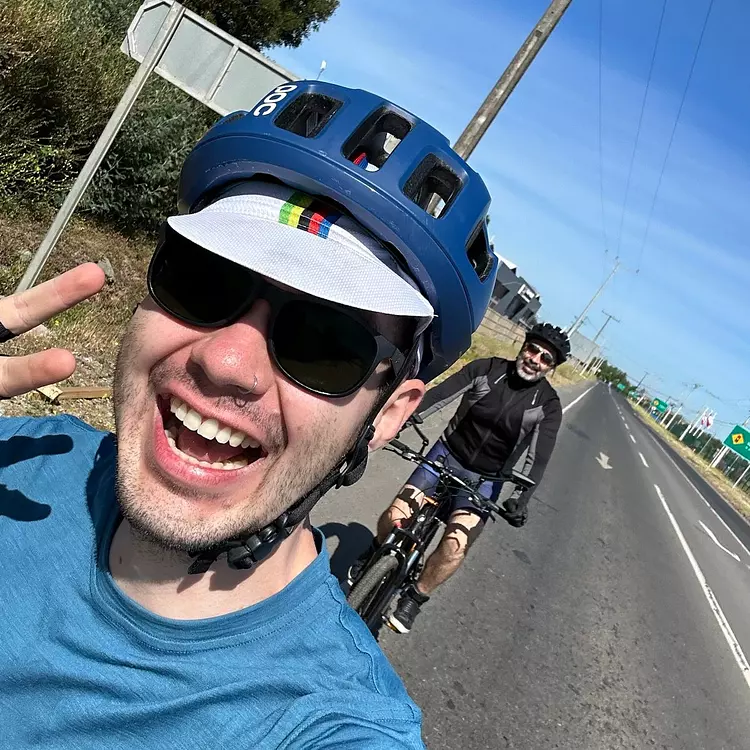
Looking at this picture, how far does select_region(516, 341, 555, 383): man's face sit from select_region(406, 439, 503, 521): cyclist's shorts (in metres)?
0.82

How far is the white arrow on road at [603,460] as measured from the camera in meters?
16.0

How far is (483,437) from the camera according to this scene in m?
4.71

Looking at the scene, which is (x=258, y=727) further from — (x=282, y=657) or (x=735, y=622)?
(x=735, y=622)

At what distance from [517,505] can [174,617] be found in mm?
2992

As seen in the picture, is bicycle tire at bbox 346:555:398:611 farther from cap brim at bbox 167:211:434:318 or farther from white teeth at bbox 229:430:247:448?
cap brim at bbox 167:211:434:318

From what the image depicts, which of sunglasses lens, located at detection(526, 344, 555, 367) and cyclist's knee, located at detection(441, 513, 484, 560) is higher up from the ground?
Result: sunglasses lens, located at detection(526, 344, 555, 367)

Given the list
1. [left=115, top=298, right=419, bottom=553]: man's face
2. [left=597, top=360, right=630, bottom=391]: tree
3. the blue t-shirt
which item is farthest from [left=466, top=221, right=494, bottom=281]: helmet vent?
[left=597, top=360, right=630, bottom=391]: tree

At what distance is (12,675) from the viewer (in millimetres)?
1320

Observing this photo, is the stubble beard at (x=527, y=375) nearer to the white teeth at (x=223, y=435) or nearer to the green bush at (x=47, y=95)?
the white teeth at (x=223, y=435)

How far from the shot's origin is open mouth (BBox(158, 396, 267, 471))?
1.37 metres

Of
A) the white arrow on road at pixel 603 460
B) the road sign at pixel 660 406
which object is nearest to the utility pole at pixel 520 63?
the white arrow on road at pixel 603 460

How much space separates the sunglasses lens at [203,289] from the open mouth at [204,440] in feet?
0.65

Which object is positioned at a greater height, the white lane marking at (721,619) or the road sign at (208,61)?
the road sign at (208,61)

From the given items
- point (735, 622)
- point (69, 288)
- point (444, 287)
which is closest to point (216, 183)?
point (69, 288)
